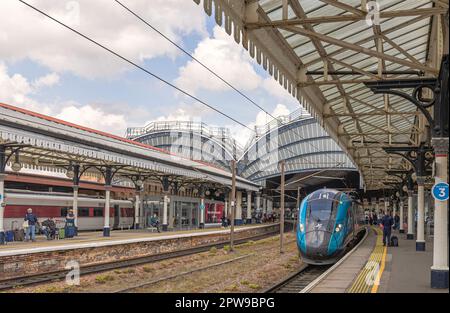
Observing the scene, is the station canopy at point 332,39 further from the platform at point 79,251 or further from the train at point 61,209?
the train at point 61,209

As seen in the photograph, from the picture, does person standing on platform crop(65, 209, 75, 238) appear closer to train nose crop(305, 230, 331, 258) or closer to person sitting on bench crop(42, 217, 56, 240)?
person sitting on bench crop(42, 217, 56, 240)

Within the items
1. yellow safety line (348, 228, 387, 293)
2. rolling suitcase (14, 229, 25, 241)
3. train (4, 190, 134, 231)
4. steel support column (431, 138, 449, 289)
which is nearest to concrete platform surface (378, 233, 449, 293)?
yellow safety line (348, 228, 387, 293)

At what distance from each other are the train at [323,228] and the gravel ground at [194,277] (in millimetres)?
1510

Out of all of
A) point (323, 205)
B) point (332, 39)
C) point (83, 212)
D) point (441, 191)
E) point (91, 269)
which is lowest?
point (91, 269)

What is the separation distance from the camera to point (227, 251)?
3069 cm

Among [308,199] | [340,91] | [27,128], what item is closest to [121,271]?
[27,128]

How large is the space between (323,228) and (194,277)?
520 centimetres

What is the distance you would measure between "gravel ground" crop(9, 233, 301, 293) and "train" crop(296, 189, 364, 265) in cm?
151

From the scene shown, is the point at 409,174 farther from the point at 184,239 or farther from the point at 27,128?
the point at 27,128

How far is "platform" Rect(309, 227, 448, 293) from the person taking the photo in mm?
12484

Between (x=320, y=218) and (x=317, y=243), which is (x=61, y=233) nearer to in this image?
(x=320, y=218)

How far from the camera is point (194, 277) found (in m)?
19.3

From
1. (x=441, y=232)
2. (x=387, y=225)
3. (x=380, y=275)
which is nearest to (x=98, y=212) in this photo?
(x=387, y=225)

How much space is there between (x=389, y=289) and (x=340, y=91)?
28.4ft
